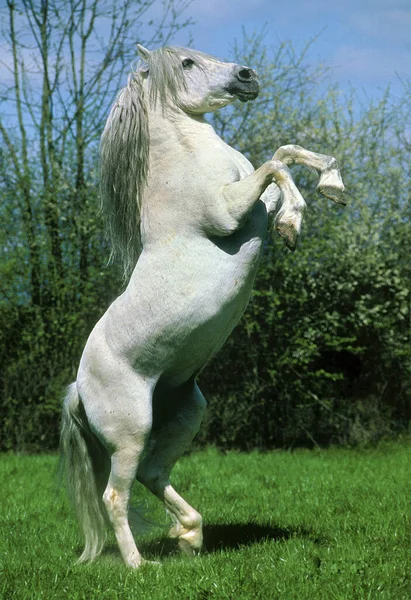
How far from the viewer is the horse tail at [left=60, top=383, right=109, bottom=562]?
165 inches

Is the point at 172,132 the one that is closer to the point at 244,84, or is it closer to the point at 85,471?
the point at 244,84

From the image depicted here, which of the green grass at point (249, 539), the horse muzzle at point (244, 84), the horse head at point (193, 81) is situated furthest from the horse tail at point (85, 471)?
the horse muzzle at point (244, 84)

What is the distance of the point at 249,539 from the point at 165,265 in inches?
68.4

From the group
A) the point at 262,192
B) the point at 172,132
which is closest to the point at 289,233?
the point at 262,192

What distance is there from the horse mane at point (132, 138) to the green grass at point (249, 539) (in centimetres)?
150

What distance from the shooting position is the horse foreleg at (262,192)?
144 inches

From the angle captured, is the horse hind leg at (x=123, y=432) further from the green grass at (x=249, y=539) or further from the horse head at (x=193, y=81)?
the horse head at (x=193, y=81)

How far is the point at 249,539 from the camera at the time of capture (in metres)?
4.64

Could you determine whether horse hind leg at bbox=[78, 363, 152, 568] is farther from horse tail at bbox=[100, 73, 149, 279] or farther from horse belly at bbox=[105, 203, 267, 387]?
horse tail at bbox=[100, 73, 149, 279]

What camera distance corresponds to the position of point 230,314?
3.84 m

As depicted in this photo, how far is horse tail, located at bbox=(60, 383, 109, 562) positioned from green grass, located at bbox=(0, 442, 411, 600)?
15 cm

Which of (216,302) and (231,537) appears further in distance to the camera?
(231,537)

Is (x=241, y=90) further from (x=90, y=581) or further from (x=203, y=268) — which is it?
(x=90, y=581)

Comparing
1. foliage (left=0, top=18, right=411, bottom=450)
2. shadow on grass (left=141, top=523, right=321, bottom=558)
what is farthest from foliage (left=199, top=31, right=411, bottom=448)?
shadow on grass (left=141, top=523, right=321, bottom=558)
